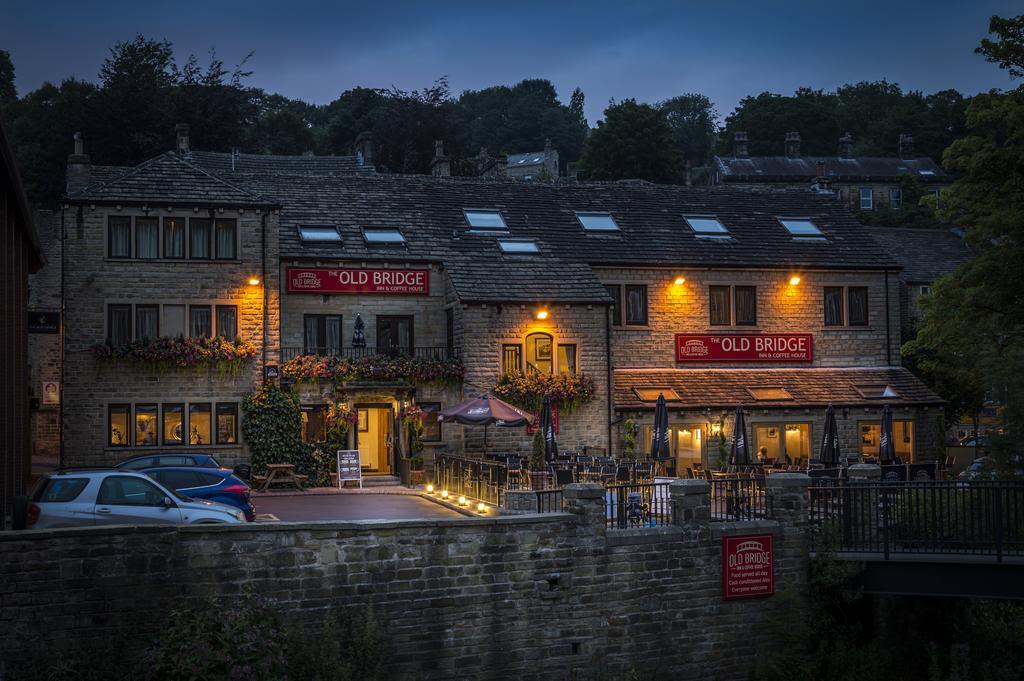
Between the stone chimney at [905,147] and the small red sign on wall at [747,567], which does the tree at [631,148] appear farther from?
the small red sign on wall at [747,567]

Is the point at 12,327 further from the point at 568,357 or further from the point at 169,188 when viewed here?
the point at 568,357

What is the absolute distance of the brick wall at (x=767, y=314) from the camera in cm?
3631

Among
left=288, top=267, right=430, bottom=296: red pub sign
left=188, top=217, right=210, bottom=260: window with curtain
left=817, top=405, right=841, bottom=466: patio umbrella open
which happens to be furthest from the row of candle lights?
left=188, top=217, right=210, bottom=260: window with curtain

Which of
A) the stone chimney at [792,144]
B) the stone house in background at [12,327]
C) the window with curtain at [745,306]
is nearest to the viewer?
the stone house in background at [12,327]

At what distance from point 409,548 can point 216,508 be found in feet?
14.5

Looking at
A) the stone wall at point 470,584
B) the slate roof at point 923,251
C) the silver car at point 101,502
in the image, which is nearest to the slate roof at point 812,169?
the slate roof at point 923,251

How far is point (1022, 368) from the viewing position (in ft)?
73.6

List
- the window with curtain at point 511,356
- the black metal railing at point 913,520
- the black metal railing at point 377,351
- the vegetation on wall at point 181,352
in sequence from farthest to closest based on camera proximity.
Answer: the window with curtain at point 511,356 < the black metal railing at point 377,351 < the vegetation on wall at point 181,352 < the black metal railing at point 913,520

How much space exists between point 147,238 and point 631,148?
46.6 metres

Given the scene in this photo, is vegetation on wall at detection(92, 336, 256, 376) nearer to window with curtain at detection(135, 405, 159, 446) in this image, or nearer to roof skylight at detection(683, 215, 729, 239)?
window with curtain at detection(135, 405, 159, 446)

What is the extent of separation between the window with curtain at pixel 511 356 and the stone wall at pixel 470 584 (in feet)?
46.9

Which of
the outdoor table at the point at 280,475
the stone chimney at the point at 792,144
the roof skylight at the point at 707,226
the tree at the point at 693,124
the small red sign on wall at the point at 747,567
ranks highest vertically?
the tree at the point at 693,124

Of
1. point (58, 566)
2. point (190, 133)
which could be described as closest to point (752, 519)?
point (58, 566)

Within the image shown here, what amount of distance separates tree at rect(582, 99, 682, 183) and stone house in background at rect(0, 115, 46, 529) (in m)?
51.8
